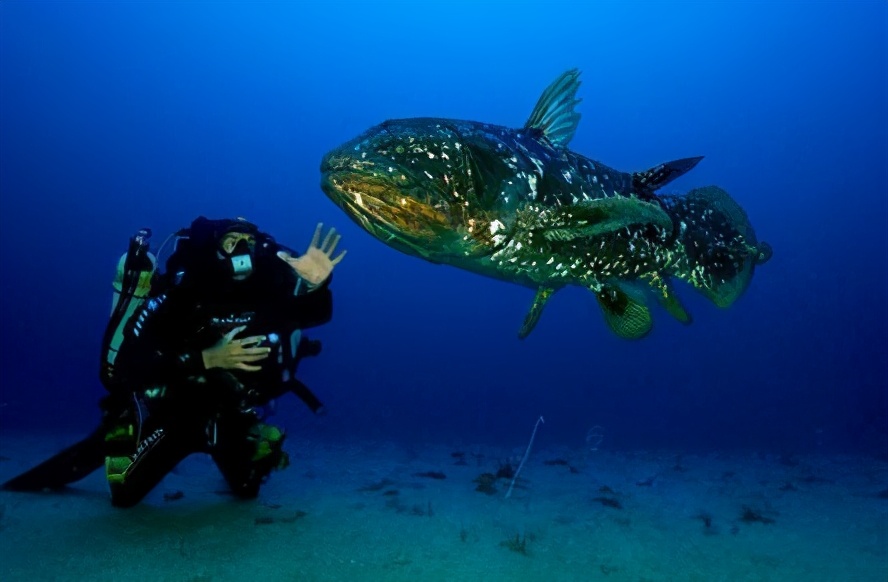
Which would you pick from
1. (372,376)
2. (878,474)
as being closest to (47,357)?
(372,376)

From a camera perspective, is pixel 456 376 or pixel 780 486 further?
pixel 456 376

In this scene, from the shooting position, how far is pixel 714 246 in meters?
3.37

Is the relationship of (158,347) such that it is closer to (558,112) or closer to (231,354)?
(231,354)

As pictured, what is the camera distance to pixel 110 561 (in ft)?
13.2

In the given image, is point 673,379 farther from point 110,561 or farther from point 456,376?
point 110,561

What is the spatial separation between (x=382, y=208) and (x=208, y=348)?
120 inches

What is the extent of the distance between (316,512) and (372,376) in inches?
1724

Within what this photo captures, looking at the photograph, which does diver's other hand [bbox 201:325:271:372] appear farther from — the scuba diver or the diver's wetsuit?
the diver's wetsuit

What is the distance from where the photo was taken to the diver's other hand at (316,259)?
15.5 feet

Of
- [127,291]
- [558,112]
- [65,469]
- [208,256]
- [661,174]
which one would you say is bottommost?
[65,469]

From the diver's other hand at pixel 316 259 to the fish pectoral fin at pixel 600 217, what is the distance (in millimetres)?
2460

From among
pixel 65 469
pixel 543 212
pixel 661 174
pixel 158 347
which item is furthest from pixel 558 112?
pixel 65 469

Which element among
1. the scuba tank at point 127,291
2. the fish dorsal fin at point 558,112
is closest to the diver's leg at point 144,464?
the scuba tank at point 127,291

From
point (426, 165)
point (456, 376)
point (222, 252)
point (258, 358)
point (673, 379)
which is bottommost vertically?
point (456, 376)
